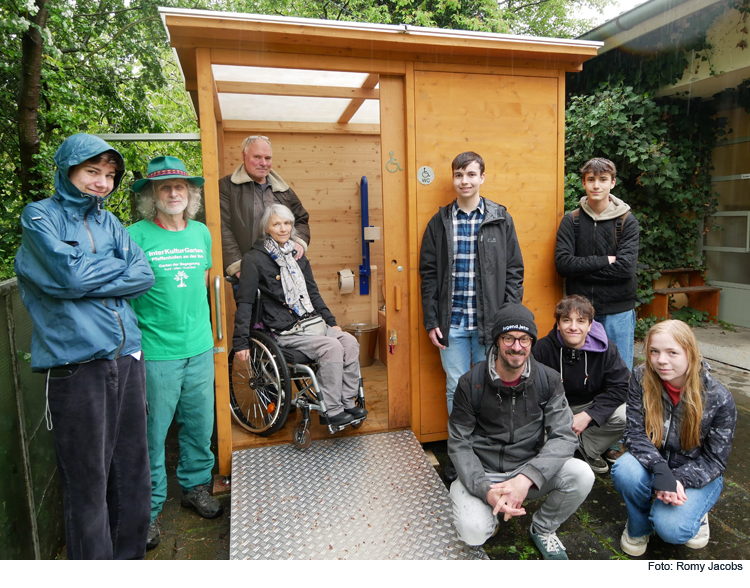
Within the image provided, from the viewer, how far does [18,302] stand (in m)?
2.29

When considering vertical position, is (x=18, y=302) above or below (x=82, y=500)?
above

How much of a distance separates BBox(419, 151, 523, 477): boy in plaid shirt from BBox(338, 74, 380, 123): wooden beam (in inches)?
39.4

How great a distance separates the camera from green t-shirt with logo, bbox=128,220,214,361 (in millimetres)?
2625

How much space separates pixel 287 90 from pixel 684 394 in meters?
3.49

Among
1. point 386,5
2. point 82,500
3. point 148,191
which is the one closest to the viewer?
point 82,500

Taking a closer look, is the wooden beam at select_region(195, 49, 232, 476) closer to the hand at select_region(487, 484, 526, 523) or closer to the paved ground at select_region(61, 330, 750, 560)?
the paved ground at select_region(61, 330, 750, 560)

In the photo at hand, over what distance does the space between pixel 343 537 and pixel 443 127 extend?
2593 mm

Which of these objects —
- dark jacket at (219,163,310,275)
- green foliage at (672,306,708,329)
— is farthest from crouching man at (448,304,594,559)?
green foliage at (672,306,708,329)

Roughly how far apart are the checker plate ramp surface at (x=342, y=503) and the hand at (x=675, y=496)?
2.84ft

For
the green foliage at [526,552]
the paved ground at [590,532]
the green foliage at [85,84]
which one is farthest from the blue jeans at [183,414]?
the green foliage at [85,84]

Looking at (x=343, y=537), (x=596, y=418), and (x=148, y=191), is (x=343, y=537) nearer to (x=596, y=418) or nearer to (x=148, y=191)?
(x=596, y=418)

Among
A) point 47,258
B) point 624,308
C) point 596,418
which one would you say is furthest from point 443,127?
point 47,258

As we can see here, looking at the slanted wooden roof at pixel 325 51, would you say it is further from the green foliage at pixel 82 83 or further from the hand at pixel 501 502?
the hand at pixel 501 502

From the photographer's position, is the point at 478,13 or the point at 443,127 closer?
the point at 443,127
